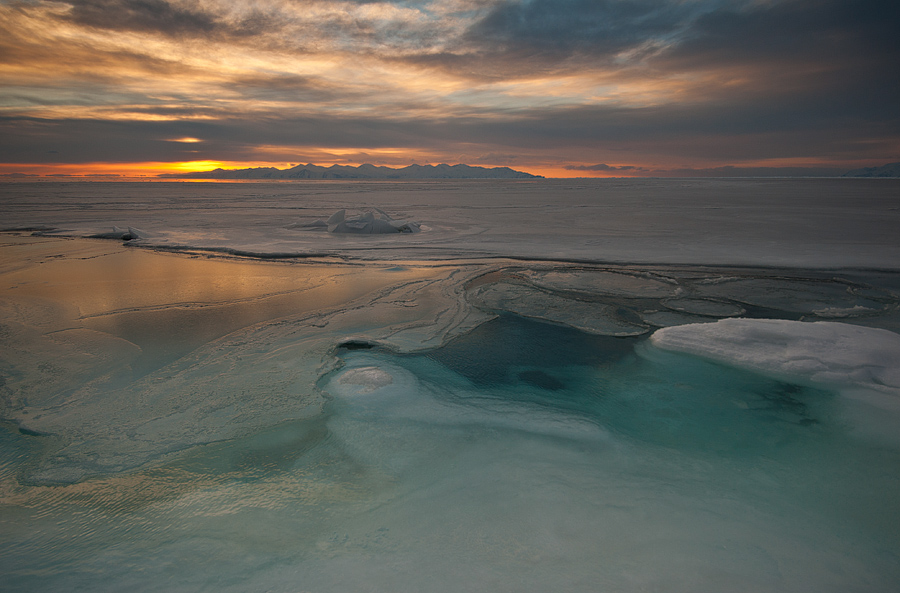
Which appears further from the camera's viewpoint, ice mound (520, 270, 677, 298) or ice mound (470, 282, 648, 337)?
ice mound (520, 270, 677, 298)

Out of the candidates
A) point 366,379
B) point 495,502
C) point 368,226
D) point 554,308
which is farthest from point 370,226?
point 495,502

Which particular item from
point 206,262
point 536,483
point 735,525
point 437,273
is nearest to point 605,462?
point 536,483

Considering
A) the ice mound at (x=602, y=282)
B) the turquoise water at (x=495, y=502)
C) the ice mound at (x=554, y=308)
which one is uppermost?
the ice mound at (x=602, y=282)

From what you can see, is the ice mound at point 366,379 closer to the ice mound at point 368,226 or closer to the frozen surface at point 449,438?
the frozen surface at point 449,438

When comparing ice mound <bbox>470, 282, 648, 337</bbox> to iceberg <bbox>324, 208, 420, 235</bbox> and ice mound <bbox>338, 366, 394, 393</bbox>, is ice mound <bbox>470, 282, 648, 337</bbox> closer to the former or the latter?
ice mound <bbox>338, 366, 394, 393</bbox>

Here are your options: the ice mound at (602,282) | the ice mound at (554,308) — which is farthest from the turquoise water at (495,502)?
the ice mound at (602,282)

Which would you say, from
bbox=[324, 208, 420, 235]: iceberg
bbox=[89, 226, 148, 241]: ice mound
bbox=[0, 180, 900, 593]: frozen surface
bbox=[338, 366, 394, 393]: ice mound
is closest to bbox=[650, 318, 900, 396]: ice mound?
bbox=[0, 180, 900, 593]: frozen surface
